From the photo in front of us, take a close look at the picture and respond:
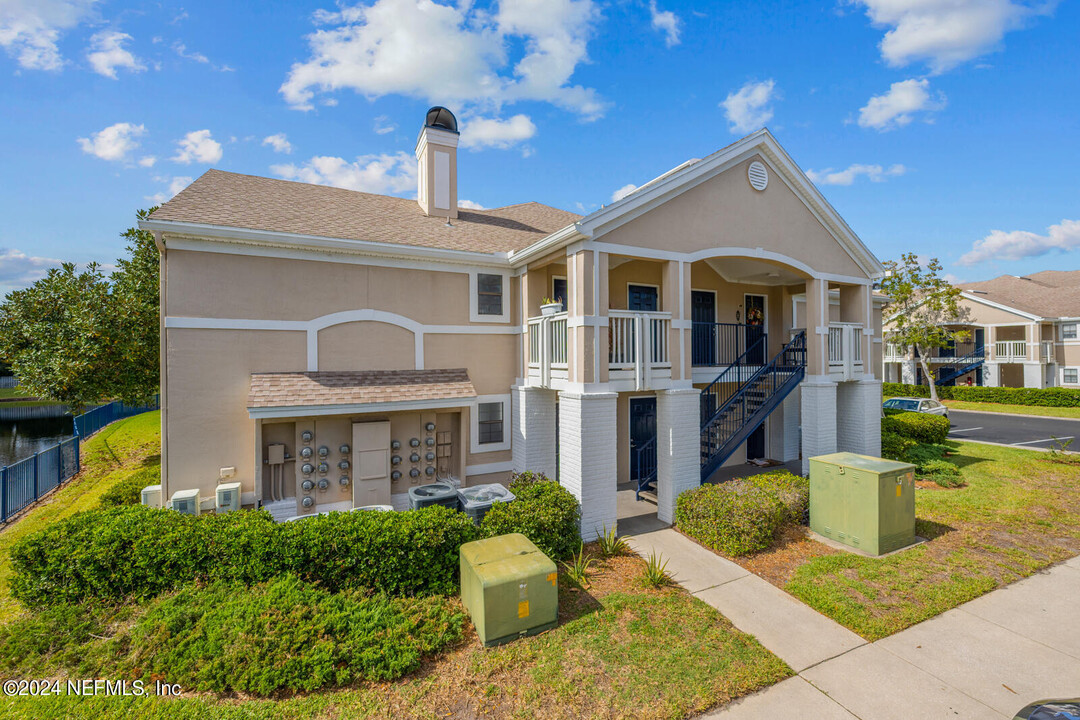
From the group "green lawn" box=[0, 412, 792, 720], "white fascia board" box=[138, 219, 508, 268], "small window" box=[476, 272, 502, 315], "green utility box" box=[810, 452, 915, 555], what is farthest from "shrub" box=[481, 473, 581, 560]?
"white fascia board" box=[138, 219, 508, 268]

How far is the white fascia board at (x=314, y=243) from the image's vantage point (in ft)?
27.1

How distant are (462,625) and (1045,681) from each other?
659 centimetres

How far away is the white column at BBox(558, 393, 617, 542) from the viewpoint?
8.63 m

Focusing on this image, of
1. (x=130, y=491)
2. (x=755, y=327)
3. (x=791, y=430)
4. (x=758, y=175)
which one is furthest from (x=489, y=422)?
(x=791, y=430)

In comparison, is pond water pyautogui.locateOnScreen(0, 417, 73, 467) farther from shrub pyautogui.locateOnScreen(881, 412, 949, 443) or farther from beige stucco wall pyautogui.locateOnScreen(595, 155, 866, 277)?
shrub pyautogui.locateOnScreen(881, 412, 949, 443)

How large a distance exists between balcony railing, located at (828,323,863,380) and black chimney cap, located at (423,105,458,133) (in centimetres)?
1172

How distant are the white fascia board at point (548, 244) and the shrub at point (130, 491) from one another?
9078 millimetres

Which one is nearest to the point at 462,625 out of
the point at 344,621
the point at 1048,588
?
the point at 344,621

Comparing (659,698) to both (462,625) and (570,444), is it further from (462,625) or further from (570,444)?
(570,444)

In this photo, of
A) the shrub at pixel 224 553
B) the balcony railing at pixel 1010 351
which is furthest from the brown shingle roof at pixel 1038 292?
the shrub at pixel 224 553

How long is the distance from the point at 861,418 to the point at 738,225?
6600 millimetres

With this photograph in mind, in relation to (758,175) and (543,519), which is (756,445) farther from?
(543,519)

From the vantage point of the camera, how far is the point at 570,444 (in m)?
8.89

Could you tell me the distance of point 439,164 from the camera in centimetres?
1280
